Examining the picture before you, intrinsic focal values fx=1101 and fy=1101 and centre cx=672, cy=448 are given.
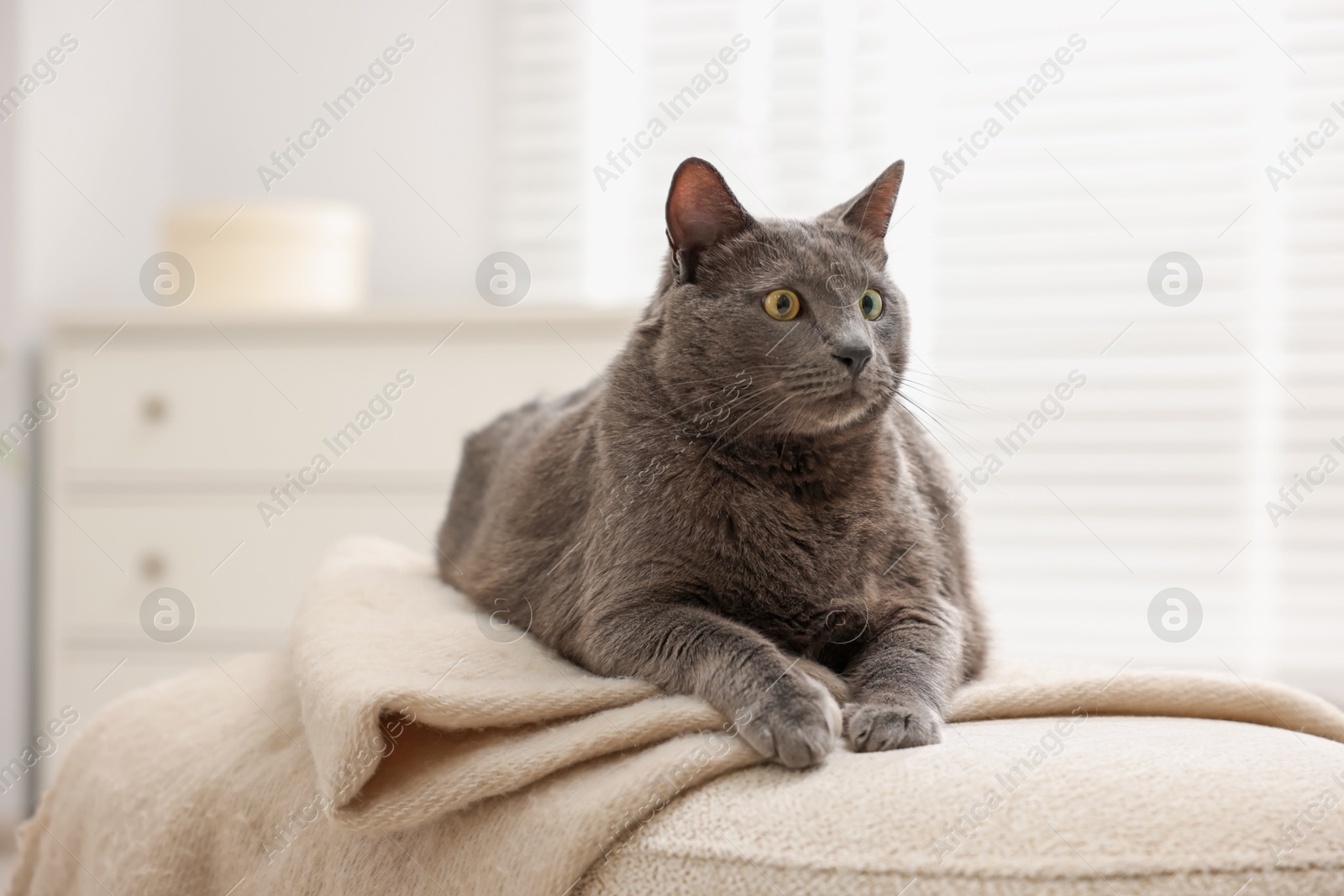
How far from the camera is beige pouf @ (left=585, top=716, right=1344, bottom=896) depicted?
0.72 meters

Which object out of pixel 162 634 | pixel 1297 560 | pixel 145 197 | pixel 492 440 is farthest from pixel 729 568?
pixel 145 197

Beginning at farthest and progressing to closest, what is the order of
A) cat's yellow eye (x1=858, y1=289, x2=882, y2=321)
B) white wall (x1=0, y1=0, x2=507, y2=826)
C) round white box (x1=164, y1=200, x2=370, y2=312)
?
white wall (x1=0, y1=0, x2=507, y2=826), round white box (x1=164, y1=200, x2=370, y2=312), cat's yellow eye (x1=858, y1=289, x2=882, y2=321)

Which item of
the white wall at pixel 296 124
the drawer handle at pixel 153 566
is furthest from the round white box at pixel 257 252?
the drawer handle at pixel 153 566

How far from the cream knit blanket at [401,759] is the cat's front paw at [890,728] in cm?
10

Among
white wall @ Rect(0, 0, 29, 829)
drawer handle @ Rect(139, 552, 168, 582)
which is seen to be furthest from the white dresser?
white wall @ Rect(0, 0, 29, 829)

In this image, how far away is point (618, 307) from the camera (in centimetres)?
246

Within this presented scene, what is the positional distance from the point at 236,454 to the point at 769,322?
183cm

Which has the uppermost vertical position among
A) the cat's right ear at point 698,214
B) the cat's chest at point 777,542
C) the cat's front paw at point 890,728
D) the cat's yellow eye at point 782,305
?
the cat's right ear at point 698,214

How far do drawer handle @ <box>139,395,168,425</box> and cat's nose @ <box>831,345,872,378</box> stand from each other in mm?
1992

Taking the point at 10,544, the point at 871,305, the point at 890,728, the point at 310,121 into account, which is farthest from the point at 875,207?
the point at 310,121

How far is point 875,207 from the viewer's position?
1256 mm

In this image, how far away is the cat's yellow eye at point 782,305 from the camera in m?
1.12

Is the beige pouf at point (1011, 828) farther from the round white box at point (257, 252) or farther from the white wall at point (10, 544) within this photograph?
the white wall at point (10, 544)

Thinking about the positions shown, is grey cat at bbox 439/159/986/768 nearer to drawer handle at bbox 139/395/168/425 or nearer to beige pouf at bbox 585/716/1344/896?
beige pouf at bbox 585/716/1344/896
